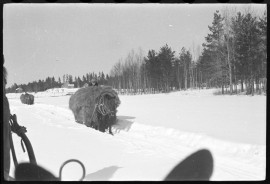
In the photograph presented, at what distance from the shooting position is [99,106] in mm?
6945

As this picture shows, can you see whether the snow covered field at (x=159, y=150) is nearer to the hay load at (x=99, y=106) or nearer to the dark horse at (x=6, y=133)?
the dark horse at (x=6, y=133)

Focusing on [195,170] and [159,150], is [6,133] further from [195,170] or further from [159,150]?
[159,150]

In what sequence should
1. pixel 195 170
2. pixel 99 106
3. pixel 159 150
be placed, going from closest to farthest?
pixel 195 170 < pixel 159 150 < pixel 99 106

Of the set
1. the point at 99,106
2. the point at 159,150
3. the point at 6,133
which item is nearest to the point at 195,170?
the point at 6,133

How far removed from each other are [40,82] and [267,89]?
2.01 meters

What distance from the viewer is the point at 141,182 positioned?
1833 millimetres

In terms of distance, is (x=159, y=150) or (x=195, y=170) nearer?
(x=195, y=170)

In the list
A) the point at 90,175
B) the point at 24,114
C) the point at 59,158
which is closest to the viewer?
the point at 90,175

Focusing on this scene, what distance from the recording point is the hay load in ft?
22.6

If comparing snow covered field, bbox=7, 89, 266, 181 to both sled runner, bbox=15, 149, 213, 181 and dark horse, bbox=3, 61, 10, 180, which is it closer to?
dark horse, bbox=3, 61, 10, 180

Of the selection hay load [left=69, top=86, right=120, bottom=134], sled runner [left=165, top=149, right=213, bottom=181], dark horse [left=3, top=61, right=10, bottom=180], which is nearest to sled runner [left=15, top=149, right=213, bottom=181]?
sled runner [left=165, top=149, right=213, bottom=181]

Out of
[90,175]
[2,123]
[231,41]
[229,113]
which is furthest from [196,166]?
[231,41]

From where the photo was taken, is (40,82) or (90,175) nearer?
(90,175)

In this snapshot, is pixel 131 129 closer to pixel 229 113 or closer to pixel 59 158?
pixel 229 113
